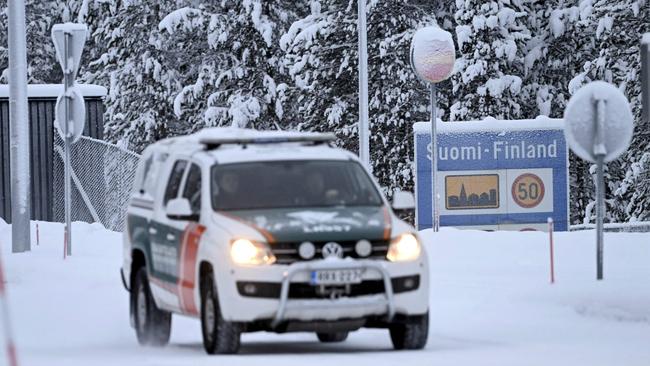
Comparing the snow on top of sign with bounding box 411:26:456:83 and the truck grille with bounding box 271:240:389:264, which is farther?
the snow on top of sign with bounding box 411:26:456:83

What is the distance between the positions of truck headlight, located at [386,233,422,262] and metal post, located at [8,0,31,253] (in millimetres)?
13292

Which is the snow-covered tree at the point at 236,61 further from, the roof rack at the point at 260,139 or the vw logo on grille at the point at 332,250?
the vw logo on grille at the point at 332,250

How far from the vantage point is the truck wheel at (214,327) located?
12742 mm

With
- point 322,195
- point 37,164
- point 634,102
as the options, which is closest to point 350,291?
point 322,195

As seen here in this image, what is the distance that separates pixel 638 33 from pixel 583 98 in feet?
95.9

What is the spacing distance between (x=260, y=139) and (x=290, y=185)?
65 cm

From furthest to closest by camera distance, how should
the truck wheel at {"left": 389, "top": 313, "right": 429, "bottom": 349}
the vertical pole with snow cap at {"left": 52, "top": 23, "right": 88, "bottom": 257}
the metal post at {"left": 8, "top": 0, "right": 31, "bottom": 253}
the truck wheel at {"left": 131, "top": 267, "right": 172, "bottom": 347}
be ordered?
the metal post at {"left": 8, "top": 0, "right": 31, "bottom": 253}
the vertical pole with snow cap at {"left": 52, "top": 23, "right": 88, "bottom": 257}
the truck wheel at {"left": 131, "top": 267, "right": 172, "bottom": 347}
the truck wheel at {"left": 389, "top": 313, "right": 429, "bottom": 349}

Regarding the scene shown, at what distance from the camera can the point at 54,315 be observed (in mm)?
17188

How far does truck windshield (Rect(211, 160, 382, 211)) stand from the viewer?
44.2 feet

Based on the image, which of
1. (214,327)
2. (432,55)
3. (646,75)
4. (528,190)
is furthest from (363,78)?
(214,327)

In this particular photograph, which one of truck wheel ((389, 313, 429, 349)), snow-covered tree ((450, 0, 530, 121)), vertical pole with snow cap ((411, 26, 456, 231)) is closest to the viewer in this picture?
truck wheel ((389, 313, 429, 349))

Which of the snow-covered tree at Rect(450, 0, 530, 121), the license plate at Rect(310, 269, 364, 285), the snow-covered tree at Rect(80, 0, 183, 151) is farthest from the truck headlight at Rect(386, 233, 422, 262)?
the snow-covered tree at Rect(80, 0, 183, 151)

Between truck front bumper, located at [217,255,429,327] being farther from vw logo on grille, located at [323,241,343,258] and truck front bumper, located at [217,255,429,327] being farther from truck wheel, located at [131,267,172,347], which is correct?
truck wheel, located at [131,267,172,347]

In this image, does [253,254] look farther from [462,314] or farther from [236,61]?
[236,61]
